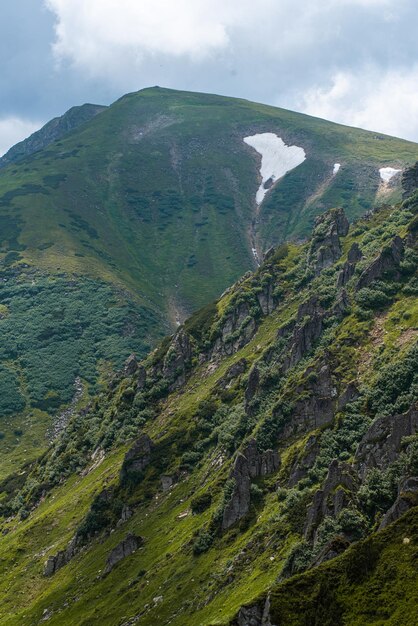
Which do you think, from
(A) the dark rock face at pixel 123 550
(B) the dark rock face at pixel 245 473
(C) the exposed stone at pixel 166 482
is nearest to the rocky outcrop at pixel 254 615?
(B) the dark rock face at pixel 245 473

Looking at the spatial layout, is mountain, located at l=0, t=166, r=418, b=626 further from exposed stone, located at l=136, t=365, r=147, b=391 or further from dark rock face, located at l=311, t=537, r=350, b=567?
exposed stone, located at l=136, t=365, r=147, b=391

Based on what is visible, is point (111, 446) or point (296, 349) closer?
point (296, 349)

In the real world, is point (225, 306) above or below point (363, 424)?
above

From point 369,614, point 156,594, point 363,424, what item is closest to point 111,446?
point 156,594

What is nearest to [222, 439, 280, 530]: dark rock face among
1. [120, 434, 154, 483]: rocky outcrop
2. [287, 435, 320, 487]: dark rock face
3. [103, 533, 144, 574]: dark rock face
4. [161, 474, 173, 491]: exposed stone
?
[287, 435, 320, 487]: dark rock face

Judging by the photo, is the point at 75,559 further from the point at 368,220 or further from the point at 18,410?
the point at 18,410

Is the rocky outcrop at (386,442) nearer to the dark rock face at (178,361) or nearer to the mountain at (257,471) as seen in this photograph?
the mountain at (257,471)
